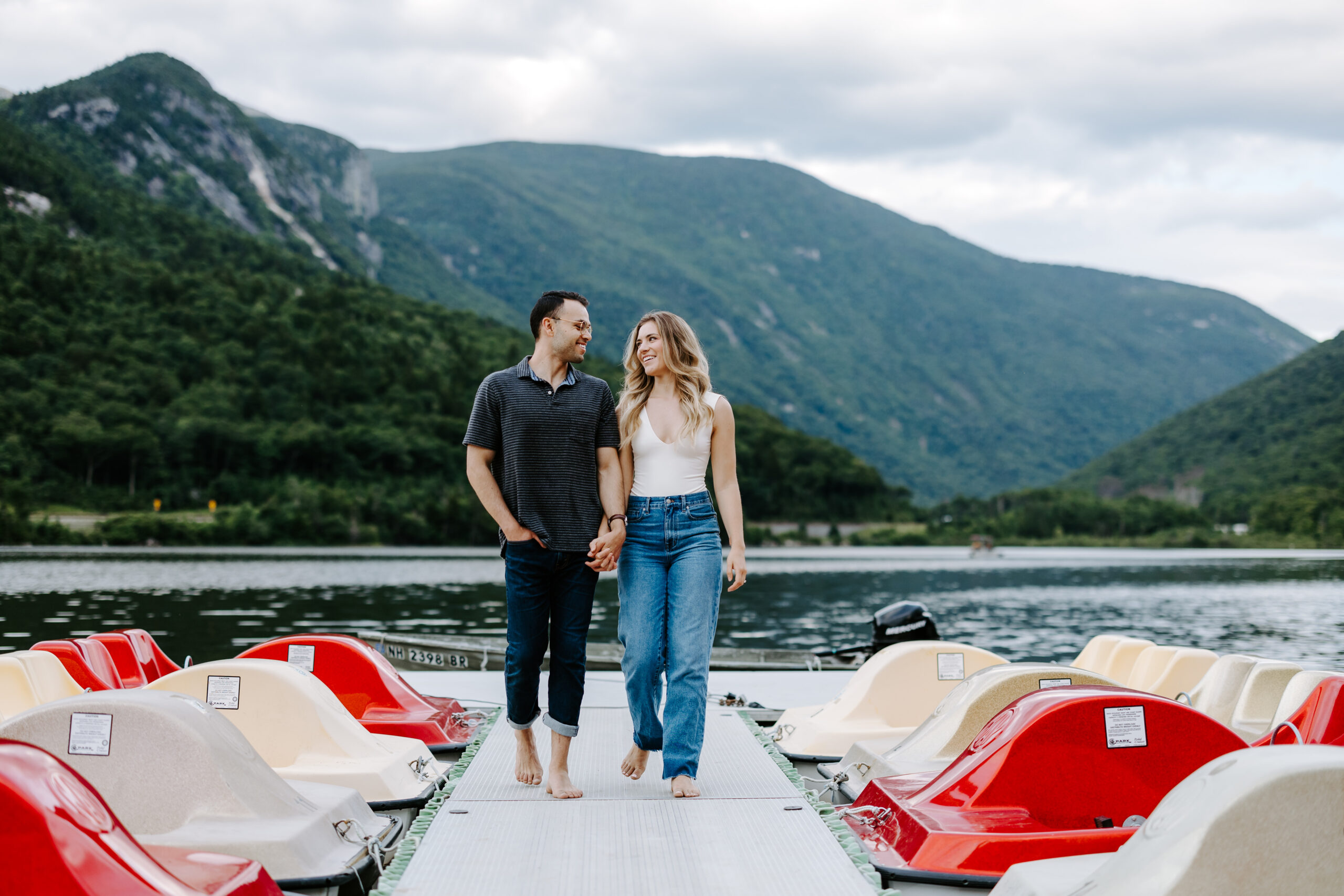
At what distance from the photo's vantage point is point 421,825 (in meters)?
4.49

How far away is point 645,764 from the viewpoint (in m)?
5.32

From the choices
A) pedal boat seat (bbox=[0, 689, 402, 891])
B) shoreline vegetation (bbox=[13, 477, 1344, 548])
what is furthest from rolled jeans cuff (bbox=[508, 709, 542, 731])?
shoreline vegetation (bbox=[13, 477, 1344, 548])

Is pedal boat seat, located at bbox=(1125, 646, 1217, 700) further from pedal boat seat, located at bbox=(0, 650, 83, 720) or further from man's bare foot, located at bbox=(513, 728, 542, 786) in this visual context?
pedal boat seat, located at bbox=(0, 650, 83, 720)

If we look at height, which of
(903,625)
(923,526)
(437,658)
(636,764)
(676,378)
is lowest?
(923,526)

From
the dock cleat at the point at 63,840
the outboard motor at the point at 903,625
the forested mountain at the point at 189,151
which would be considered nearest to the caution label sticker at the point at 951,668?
the outboard motor at the point at 903,625

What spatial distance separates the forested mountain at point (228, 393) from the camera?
82062 mm

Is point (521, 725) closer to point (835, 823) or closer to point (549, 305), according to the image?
point (835, 823)

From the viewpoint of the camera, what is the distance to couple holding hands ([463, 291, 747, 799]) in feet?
16.5

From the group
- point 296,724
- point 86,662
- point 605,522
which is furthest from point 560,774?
point 86,662

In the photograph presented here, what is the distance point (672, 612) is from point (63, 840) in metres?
2.75

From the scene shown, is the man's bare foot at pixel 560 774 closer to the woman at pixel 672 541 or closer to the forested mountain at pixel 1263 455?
the woman at pixel 672 541

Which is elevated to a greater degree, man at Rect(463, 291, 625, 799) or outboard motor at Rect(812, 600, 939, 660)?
man at Rect(463, 291, 625, 799)

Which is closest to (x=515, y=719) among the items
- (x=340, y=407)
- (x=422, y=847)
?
(x=422, y=847)

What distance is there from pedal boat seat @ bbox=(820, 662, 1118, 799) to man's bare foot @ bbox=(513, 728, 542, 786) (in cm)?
150
